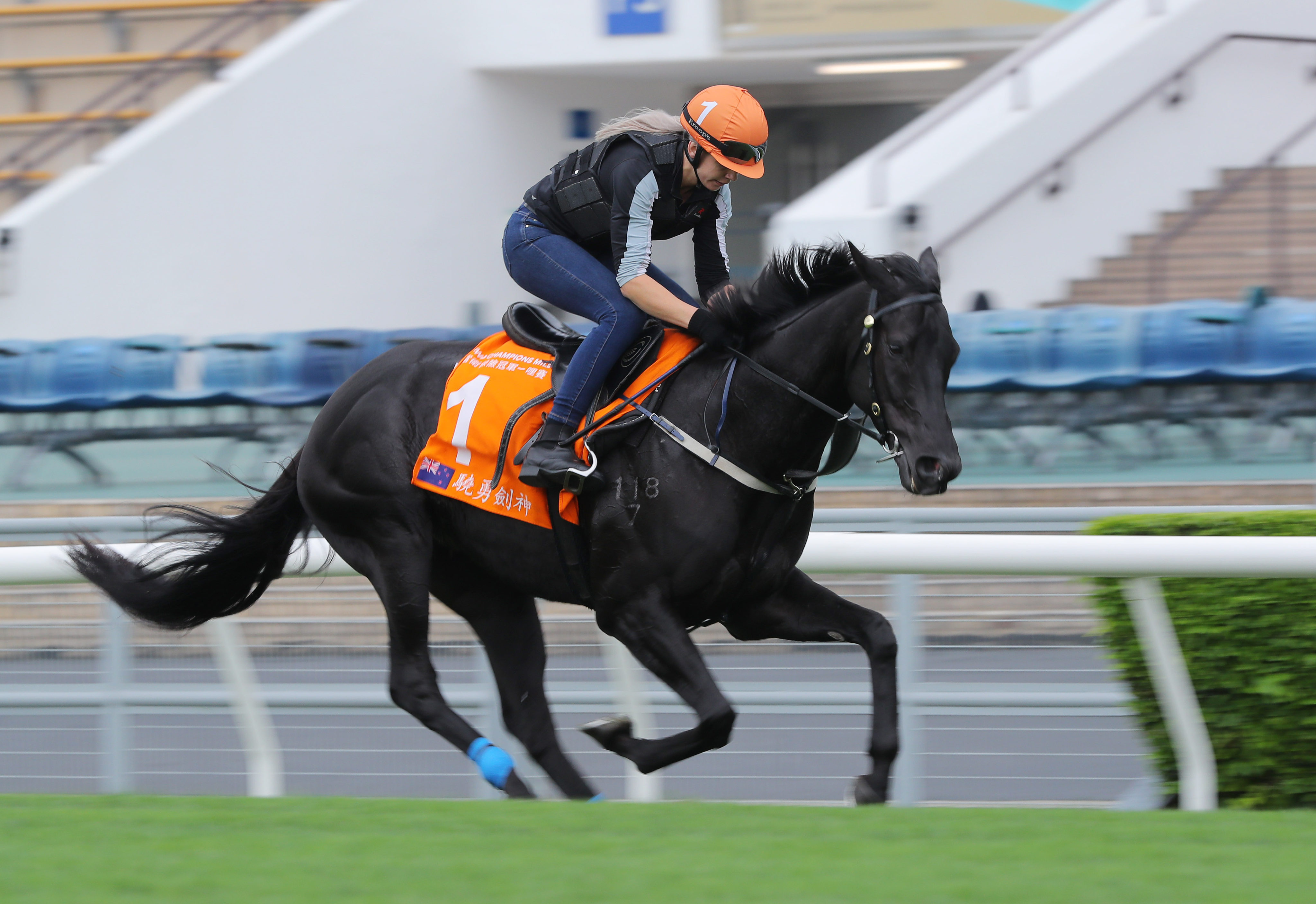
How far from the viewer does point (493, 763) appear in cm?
428

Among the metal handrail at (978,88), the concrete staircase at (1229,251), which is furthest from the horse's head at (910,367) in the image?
the metal handrail at (978,88)

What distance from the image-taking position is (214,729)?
5727 millimetres

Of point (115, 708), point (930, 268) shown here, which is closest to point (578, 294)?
point (930, 268)

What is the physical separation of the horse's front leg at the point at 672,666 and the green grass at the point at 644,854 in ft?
1.14

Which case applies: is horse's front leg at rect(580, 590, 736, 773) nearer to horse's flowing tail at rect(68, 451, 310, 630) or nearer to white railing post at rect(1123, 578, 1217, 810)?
white railing post at rect(1123, 578, 1217, 810)

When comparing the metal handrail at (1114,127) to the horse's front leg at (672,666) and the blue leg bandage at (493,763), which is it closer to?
the blue leg bandage at (493,763)

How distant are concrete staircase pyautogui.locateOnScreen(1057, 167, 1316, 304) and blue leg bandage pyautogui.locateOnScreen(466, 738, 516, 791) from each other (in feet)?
26.8

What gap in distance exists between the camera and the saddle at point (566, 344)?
4.14m

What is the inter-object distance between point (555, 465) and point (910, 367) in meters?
0.91

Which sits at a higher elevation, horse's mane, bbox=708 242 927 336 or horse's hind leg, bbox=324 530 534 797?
horse's mane, bbox=708 242 927 336

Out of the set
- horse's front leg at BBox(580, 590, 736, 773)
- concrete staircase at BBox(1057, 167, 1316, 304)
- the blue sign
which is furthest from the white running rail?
the blue sign

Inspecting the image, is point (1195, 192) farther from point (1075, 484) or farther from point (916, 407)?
point (916, 407)

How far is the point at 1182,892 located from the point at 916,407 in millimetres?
1341

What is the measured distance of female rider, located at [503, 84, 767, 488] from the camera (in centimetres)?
400
